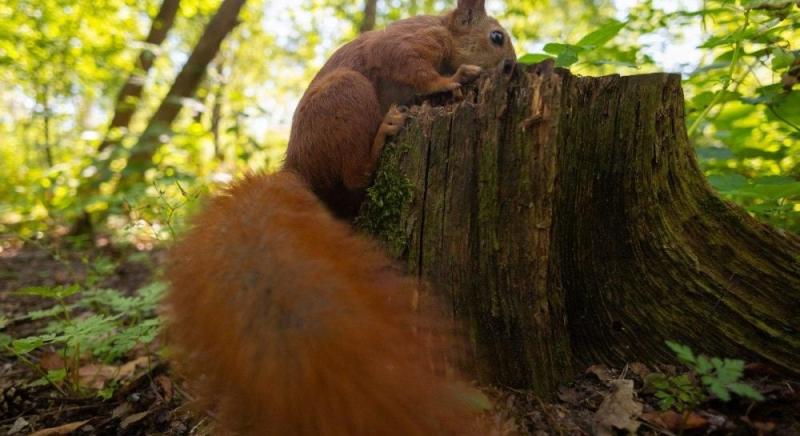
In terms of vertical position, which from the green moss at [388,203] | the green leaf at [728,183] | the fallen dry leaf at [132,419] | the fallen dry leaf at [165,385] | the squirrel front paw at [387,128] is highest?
the squirrel front paw at [387,128]

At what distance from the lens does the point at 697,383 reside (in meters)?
1.49

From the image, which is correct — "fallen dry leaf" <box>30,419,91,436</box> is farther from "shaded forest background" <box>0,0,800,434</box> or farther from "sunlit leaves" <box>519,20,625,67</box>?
"sunlit leaves" <box>519,20,625,67</box>

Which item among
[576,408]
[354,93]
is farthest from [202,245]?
[576,408]

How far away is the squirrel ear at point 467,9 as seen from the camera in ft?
9.89

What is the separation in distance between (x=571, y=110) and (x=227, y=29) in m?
6.64

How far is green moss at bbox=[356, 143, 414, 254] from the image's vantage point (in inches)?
71.5

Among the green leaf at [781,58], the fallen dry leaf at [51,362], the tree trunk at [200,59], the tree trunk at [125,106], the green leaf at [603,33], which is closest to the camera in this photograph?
the green leaf at [781,58]

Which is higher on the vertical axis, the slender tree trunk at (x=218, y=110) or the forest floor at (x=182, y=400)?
the slender tree trunk at (x=218, y=110)

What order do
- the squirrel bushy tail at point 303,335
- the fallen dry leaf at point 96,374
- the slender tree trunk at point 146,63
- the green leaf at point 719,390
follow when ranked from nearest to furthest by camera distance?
the squirrel bushy tail at point 303,335 < the green leaf at point 719,390 < the fallen dry leaf at point 96,374 < the slender tree trunk at point 146,63

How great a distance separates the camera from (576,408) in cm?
153

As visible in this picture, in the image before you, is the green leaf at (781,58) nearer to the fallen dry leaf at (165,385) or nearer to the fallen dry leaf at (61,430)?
the fallen dry leaf at (165,385)

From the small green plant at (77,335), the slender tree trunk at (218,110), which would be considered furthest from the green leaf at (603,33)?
the slender tree trunk at (218,110)

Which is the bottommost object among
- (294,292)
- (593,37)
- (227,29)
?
(294,292)

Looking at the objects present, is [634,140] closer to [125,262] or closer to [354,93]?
[354,93]
